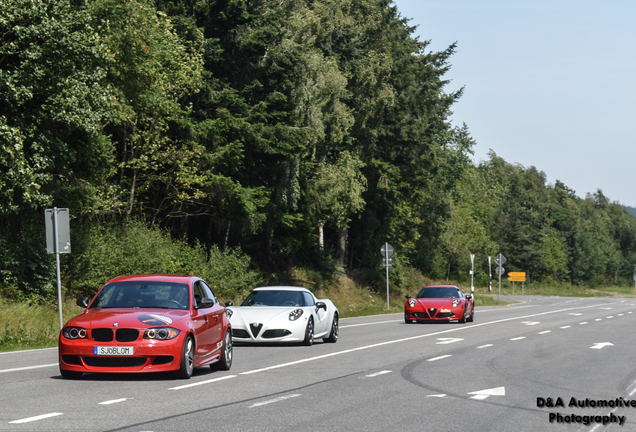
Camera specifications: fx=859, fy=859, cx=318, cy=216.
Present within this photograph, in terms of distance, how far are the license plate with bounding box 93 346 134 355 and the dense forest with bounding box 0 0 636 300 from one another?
501 inches

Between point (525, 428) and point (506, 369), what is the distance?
5.97 m

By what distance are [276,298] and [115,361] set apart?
27.8ft

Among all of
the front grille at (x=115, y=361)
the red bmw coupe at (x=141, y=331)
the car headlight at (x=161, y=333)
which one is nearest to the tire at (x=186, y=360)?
the red bmw coupe at (x=141, y=331)

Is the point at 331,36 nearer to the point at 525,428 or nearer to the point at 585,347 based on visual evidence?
the point at 585,347

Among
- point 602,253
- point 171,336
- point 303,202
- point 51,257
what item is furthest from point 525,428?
point 602,253

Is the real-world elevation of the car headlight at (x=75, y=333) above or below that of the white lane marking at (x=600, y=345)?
above

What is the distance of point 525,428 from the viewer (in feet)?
26.9

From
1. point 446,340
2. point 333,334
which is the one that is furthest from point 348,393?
point 446,340

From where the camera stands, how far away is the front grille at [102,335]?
448 inches

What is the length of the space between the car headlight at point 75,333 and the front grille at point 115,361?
317mm

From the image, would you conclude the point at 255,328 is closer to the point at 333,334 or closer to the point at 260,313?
the point at 260,313

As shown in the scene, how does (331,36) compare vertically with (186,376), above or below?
above

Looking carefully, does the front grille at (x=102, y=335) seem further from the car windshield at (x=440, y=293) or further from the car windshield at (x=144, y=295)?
the car windshield at (x=440, y=293)

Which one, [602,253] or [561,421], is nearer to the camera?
[561,421]
